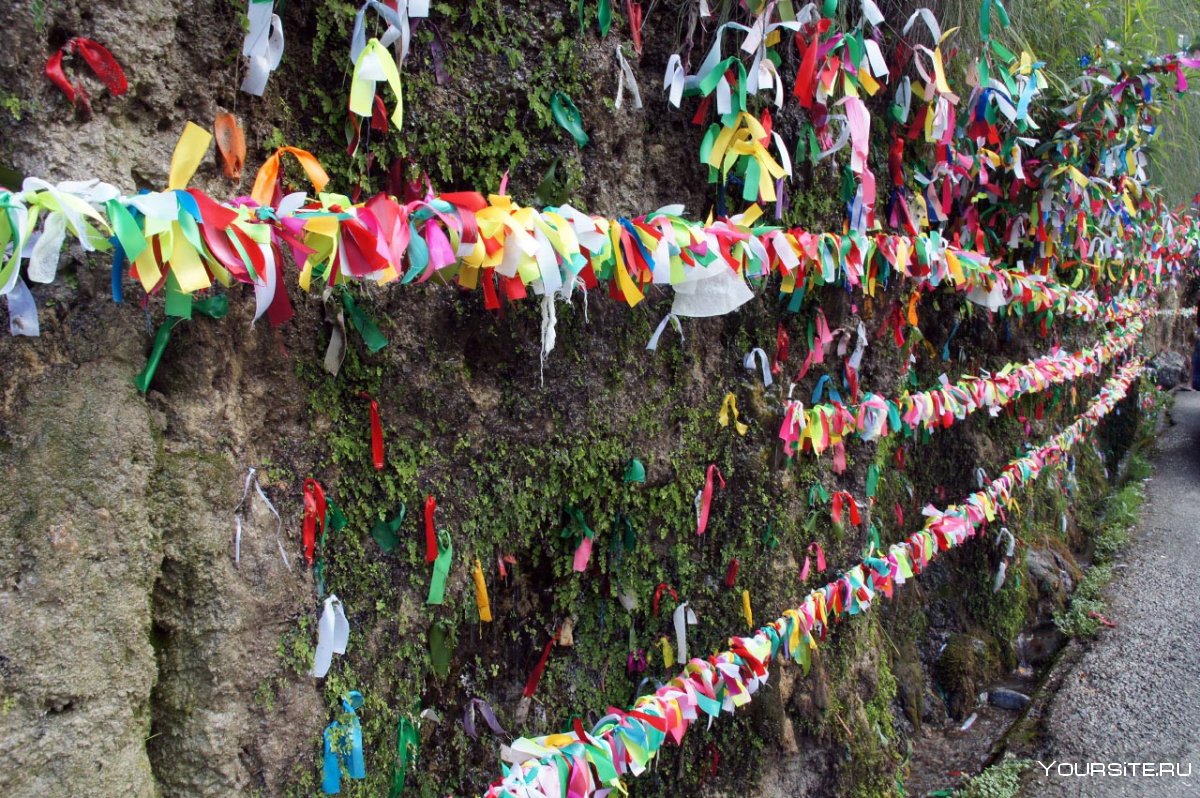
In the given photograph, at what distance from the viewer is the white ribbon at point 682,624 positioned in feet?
6.90

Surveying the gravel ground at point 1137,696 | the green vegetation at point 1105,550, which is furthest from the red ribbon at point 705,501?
the green vegetation at point 1105,550

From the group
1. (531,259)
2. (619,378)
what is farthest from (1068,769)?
(531,259)

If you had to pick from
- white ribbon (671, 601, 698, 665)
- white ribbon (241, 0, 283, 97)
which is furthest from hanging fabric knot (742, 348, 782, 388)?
white ribbon (241, 0, 283, 97)

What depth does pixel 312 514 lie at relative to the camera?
1.46 meters

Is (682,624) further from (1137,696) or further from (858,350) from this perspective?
(1137,696)

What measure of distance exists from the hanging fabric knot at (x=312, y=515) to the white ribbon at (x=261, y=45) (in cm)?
64

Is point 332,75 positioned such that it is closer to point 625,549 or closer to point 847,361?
point 625,549

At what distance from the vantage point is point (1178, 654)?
3.86 metres

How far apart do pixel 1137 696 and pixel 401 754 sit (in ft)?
10.6

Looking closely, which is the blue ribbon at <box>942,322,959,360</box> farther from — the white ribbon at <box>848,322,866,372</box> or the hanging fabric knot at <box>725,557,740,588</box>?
the hanging fabric knot at <box>725,557,740,588</box>

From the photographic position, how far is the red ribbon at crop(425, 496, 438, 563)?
163 cm

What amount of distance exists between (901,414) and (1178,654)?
208cm

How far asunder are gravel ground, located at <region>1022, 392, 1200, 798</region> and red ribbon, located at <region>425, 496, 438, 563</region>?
2.49 metres

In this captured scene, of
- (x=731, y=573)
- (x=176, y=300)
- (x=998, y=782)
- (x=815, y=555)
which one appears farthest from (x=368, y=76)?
(x=998, y=782)
